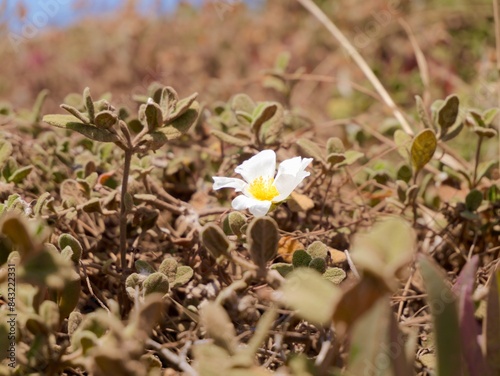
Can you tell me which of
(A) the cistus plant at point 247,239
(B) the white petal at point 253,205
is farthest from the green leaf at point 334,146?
(B) the white petal at point 253,205

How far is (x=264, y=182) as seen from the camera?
1.04m

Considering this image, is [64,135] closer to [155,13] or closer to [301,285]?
[301,285]

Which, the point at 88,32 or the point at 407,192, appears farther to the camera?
the point at 88,32

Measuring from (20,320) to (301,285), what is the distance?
35 centimetres

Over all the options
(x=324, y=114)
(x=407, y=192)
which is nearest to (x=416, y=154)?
(x=407, y=192)

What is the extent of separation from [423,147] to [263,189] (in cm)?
31

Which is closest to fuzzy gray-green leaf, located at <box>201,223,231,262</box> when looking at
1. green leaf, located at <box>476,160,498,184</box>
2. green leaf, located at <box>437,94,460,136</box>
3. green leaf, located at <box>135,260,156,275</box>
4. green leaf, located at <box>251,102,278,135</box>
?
green leaf, located at <box>135,260,156,275</box>

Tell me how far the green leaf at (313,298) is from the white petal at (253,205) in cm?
30

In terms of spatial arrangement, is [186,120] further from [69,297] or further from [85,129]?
[69,297]

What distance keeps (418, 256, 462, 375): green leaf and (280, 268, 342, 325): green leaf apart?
0.09 meters

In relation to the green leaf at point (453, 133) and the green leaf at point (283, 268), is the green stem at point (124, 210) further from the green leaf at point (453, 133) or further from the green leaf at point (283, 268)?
the green leaf at point (453, 133)

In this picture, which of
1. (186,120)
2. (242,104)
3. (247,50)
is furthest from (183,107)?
(247,50)

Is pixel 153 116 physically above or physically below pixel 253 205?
above

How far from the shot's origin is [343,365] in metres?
0.73
